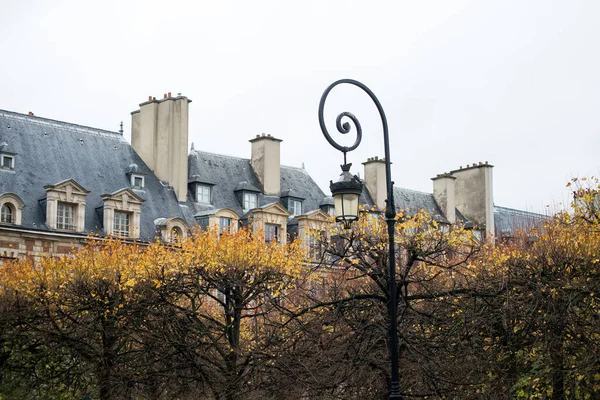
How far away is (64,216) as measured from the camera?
115 ft

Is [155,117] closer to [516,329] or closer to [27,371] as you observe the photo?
[27,371]

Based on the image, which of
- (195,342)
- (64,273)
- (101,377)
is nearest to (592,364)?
(195,342)

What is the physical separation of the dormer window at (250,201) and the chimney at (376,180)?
776 cm

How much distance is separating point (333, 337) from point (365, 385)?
1161 mm

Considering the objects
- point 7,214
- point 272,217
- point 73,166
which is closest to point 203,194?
point 272,217

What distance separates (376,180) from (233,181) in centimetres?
851

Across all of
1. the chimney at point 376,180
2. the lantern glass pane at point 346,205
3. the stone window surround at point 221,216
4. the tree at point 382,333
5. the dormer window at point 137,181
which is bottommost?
the tree at point 382,333

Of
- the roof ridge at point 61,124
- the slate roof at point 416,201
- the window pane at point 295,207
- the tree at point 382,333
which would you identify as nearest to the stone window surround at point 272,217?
the window pane at point 295,207

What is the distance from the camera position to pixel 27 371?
2514 centimetres

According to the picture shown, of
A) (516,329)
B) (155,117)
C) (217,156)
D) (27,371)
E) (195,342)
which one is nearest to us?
(516,329)

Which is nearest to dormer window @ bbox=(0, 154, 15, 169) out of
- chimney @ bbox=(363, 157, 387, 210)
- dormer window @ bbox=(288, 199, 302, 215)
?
dormer window @ bbox=(288, 199, 302, 215)

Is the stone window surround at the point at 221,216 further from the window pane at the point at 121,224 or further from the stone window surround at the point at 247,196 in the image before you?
the window pane at the point at 121,224

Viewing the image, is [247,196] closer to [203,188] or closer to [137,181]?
[203,188]

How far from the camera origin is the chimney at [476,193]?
166 feet
